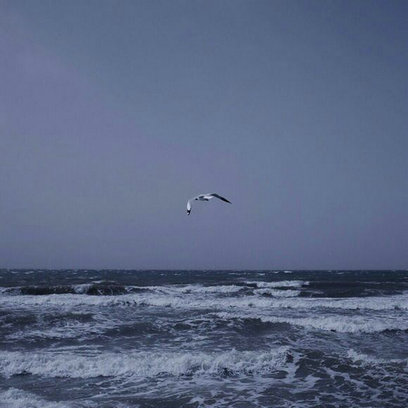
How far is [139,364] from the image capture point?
412 inches

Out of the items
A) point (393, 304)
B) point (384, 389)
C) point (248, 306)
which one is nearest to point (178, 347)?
point (384, 389)

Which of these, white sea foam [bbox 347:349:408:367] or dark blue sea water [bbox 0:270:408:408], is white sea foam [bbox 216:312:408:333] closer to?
dark blue sea water [bbox 0:270:408:408]

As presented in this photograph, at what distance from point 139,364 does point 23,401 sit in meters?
3.42

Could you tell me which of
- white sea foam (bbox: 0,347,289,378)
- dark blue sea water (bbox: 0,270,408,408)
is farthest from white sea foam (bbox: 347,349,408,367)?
white sea foam (bbox: 0,347,289,378)

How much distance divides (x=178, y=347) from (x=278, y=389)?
4.88 m

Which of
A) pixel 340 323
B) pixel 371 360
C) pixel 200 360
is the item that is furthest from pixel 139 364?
pixel 340 323

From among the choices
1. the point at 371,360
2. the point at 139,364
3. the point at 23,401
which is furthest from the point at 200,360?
the point at 371,360

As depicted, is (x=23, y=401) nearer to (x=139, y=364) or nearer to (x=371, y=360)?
(x=139, y=364)

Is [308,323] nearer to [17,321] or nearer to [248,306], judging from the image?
[248,306]

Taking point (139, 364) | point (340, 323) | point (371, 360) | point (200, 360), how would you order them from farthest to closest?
point (340, 323), point (371, 360), point (200, 360), point (139, 364)

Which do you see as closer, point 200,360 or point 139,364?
point 139,364

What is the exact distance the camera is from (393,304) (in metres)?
24.9

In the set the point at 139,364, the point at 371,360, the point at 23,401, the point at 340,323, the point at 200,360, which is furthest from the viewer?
the point at 340,323

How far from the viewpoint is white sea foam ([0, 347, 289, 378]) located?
32.6ft
